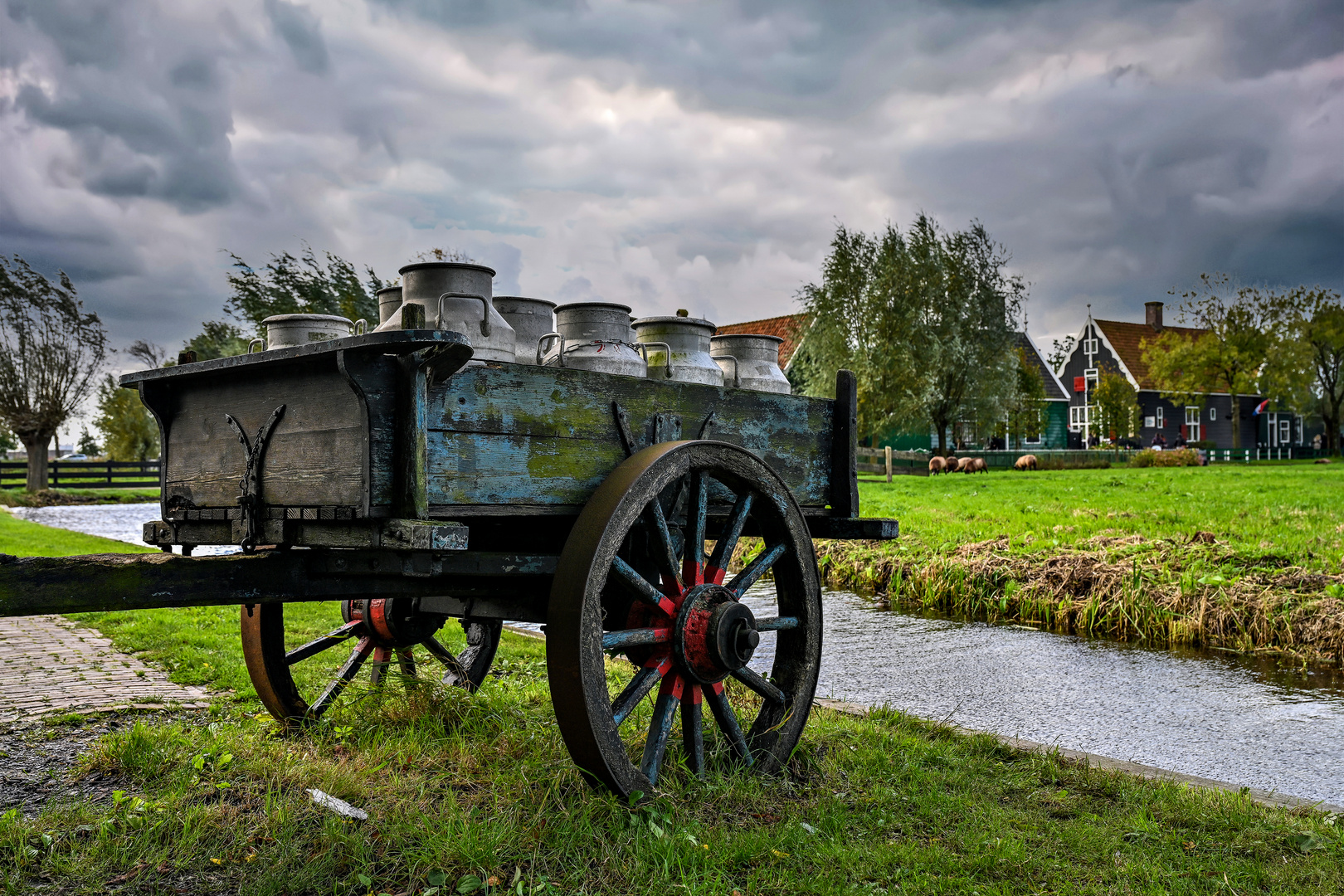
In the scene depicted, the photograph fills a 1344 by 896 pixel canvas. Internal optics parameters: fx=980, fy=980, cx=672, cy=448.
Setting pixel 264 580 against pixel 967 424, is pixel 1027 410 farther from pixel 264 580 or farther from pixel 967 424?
pixel 264 580

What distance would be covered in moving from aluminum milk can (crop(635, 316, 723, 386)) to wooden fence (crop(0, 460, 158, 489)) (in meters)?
33.5

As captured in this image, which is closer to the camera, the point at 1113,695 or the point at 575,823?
the point at 575,823

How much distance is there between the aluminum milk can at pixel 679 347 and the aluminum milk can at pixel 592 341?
0.77 feet

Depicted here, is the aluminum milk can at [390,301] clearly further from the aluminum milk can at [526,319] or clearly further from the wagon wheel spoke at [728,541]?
the wagon wheel spoke at [728,541]

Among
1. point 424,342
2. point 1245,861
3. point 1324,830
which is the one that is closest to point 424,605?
point 424,342

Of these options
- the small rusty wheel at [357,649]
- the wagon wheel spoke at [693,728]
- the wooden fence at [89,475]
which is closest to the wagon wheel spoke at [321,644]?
the small rusty wheel at [357,649]

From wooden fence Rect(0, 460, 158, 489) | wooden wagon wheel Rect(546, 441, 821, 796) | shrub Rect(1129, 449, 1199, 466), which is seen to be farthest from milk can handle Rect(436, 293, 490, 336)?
wooden fence Rect(0, 460, 158, 489)

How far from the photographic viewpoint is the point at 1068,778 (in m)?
3.58

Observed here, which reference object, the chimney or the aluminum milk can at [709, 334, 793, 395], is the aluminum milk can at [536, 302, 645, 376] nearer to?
the aluminum milk can at [709, 334, 793, 395]

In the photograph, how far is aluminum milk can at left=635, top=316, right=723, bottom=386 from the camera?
3473 millimetres

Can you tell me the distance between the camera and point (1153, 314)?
1962 inches

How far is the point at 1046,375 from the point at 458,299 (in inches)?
1728

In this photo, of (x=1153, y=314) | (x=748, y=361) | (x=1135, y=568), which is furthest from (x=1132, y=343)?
(x=748, y=361)

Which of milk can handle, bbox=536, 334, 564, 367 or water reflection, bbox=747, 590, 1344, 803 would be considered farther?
water reflection, bbox=747, 590, 1344, 803
